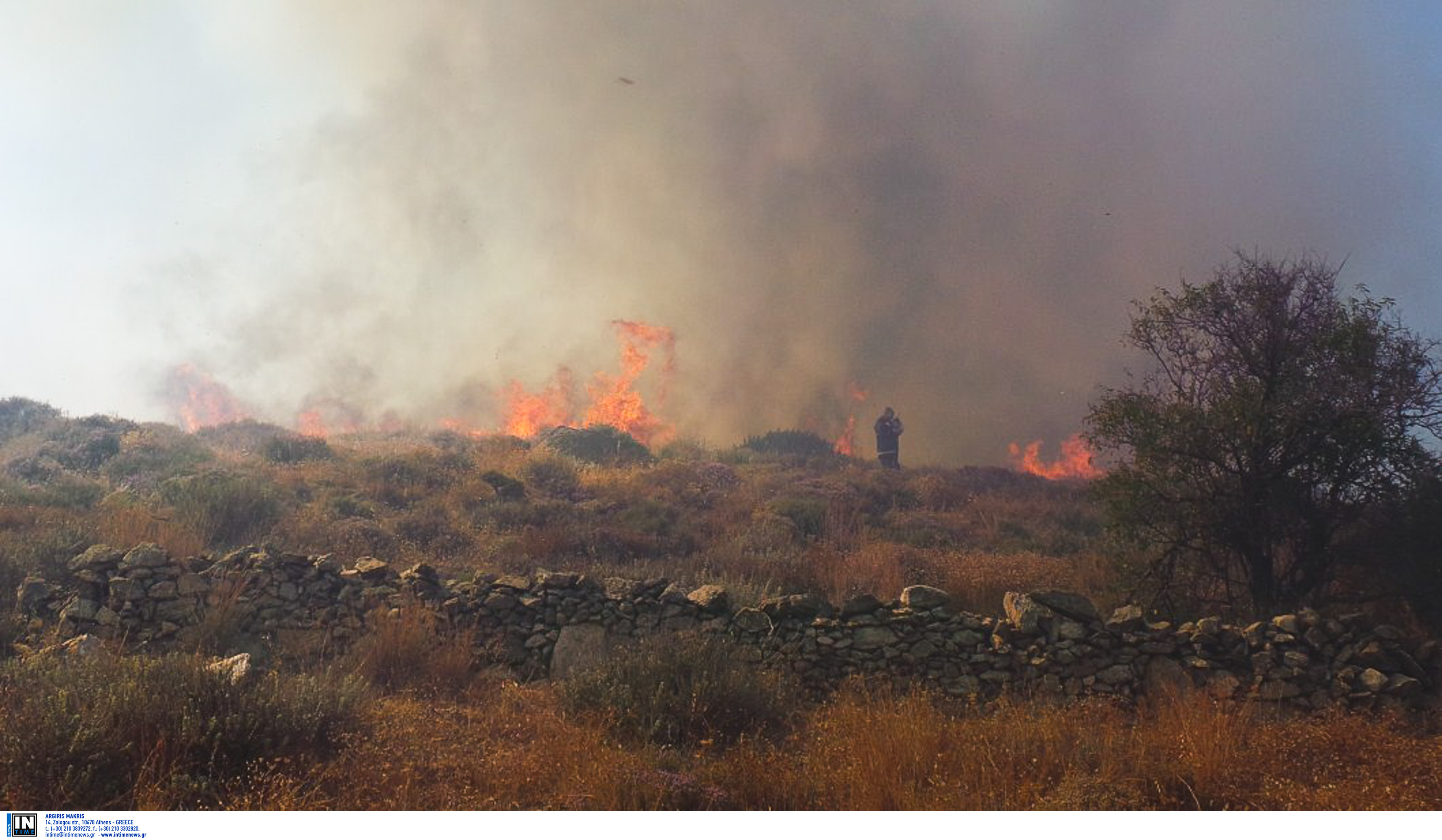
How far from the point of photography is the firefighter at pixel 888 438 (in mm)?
31656

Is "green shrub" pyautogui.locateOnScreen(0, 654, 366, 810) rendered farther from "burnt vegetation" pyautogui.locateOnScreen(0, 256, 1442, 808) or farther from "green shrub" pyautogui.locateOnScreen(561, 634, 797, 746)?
"green shrub" pyautogui.locateOnScreen(561, 634, 797, 746)

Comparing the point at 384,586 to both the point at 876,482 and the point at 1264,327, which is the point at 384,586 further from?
the point at 876,482

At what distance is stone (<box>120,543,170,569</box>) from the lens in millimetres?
10680

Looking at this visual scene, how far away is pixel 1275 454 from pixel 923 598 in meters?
5.74

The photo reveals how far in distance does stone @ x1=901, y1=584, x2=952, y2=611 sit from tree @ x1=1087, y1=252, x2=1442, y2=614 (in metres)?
3.37

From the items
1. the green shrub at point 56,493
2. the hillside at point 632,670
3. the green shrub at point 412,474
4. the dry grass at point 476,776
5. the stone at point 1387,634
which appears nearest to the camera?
the dry grass at point 476,776

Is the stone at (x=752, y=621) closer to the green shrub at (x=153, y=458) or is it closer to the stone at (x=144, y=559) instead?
the stone at (x=144, y=559)

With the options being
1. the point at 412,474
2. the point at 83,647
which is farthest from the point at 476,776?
the point at 412,474

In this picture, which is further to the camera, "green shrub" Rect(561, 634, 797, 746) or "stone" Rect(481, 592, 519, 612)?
"stone" Rect(481, 592, 519, 612)

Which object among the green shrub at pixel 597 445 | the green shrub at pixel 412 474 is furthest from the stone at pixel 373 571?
the green shrub at pixel 597 445

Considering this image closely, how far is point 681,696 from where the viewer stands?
7668mm

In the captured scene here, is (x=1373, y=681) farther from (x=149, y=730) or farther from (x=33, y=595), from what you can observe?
(x=33, y=595)

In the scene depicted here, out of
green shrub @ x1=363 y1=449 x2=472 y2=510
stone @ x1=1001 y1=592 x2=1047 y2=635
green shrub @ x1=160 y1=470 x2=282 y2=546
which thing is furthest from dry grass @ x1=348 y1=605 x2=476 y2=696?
green shrub @ x1=363 y1=449 x2=472 y2=510

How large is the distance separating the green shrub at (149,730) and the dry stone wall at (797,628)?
11.0ft
